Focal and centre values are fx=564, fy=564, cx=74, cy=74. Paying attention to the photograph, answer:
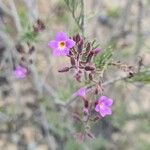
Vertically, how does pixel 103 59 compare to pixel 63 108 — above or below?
above

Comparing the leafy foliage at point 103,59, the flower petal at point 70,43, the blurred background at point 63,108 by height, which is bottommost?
the blurred background at point 63,108

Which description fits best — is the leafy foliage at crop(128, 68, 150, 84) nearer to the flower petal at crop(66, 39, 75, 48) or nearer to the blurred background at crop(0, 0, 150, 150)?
the flower petal at crop(66, 39, 75, 48)

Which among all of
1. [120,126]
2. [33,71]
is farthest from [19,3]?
[33,71]

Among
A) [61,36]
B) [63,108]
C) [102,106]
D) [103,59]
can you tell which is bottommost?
[63,108]

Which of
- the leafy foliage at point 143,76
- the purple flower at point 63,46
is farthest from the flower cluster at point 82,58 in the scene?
the leafy foliage at point 143,76

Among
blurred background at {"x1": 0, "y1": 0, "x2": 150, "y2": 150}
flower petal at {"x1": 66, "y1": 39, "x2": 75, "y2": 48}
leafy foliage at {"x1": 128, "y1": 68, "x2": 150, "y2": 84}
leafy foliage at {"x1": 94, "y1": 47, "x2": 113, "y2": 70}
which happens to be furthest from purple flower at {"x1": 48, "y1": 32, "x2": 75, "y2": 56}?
blurred background at {"x1": 0, "y1": 0, "x2": 150, "y2": 150}

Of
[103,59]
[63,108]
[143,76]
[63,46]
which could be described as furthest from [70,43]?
[63,108]

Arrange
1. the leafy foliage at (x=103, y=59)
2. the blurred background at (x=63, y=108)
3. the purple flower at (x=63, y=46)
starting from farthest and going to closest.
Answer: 1. the blurred background at (x=63, y=108)
2. the leafy foliage at (x=103, y=59)
3. the purple flower at (x=63, y=46)

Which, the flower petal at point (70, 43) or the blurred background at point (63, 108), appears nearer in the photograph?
the flower petal at point (70, 43)

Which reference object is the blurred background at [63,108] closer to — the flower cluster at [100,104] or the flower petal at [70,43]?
the flower cluster at [100,104]

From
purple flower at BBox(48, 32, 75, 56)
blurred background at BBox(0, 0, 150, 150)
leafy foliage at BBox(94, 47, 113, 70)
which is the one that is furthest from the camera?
blurred background at BBox(0, 0, 150, 150)

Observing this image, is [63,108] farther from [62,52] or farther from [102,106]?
[62,52]

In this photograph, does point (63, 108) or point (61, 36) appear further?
point (63, 108)

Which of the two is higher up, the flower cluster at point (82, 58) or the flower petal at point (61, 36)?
the flower petal at point (61, 36)
